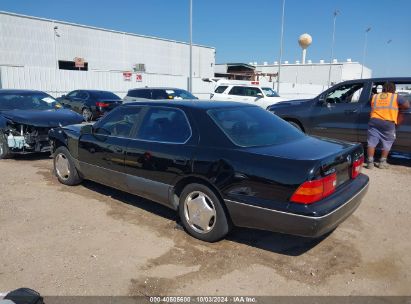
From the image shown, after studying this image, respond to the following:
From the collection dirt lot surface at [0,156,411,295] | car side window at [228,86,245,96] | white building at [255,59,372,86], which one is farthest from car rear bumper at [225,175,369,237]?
white building at [255,59,372,86]

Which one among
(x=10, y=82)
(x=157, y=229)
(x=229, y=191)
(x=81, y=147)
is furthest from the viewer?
(x=10, y=82)

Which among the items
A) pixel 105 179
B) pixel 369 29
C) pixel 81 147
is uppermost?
pixel 369 29

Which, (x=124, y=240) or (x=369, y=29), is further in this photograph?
(x=369, y=29)

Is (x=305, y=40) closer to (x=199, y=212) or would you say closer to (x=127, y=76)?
(x=127, y=76)

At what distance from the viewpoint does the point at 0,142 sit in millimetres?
7797

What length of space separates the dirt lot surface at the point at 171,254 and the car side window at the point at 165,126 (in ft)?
3.46

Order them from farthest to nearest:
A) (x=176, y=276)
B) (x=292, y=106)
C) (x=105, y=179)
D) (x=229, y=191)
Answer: (x=292, y=106), (x=105, y=179), (x=229, y=191), (x=176, y=276)

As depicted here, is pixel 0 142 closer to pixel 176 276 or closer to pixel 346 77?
pixel 176 276

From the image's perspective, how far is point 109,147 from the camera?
4.88 metres

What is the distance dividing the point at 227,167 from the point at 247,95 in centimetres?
1423

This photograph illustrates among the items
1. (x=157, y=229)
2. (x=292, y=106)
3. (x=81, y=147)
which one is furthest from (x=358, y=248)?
(x=292, y=106)

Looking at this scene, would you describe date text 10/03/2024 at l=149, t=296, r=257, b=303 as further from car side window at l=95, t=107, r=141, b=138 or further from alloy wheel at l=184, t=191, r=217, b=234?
car side window at l=95, t=107, r=141, b=138

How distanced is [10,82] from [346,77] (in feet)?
190

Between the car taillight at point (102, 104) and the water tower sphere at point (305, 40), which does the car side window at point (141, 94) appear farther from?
the water tower sphere at point (305, 40)
